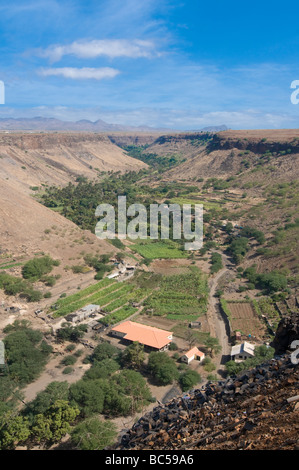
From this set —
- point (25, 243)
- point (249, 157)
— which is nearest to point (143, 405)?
point (25, 243)

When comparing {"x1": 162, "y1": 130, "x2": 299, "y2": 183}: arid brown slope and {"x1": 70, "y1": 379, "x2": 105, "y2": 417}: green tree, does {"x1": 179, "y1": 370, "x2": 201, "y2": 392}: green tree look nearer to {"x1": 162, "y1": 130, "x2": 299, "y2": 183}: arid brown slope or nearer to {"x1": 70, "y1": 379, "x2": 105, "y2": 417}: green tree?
{"x1": 70, "y1": 379, "x2": 105, "y2": 417}: green tree

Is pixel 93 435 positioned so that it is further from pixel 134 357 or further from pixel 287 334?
pixel 287 334

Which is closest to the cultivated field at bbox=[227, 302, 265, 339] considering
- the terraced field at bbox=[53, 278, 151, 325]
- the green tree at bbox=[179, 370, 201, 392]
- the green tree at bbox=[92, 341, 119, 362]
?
the green tree at bbox=[179, 370, 201, 392]

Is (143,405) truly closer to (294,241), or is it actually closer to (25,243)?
(25,243)

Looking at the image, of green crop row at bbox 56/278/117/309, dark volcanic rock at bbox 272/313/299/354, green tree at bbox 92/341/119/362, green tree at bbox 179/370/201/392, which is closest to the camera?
dark volcanic rock at bbox 272/313/299/354

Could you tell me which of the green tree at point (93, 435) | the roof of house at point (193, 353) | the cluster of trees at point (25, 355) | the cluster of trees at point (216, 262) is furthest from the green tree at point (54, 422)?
the cluster of trees at point (216, 262)

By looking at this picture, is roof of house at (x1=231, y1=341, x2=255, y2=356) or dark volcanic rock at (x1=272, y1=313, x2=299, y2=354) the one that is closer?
dark volcanic rock at (x1=272, y1=313, x2=299, y2=354)
